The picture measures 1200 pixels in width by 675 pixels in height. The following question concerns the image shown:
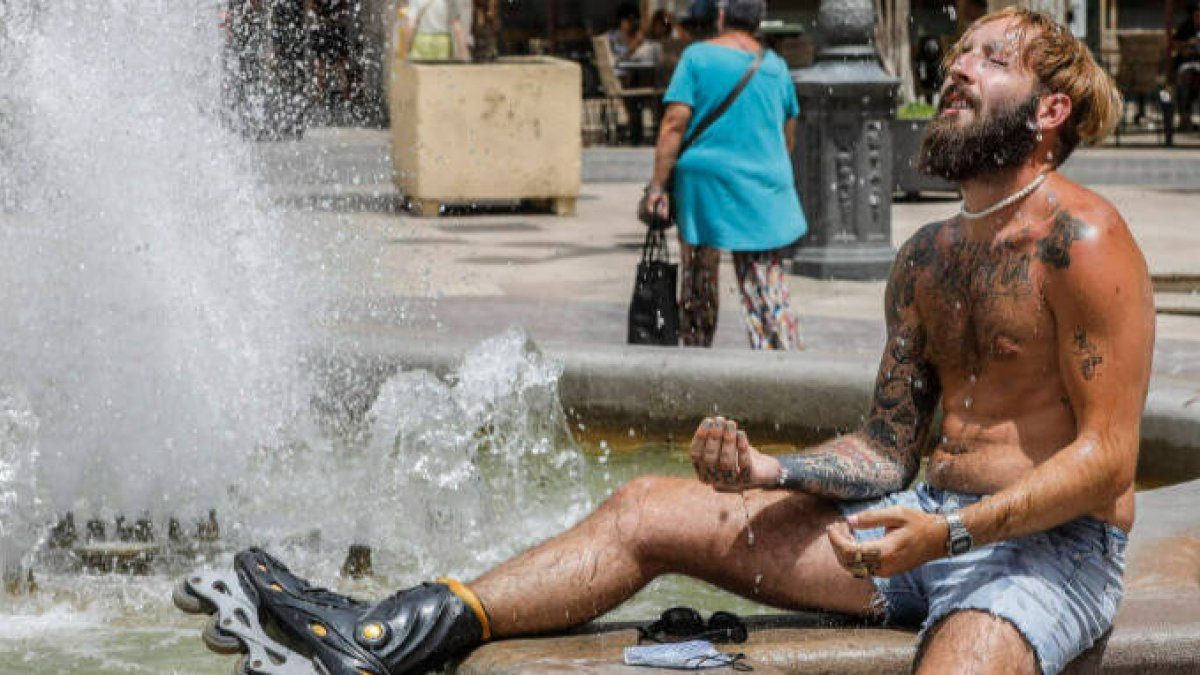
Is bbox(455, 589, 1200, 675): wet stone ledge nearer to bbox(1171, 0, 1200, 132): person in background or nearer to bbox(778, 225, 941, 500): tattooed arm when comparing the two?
bbox(778, 225, 941, 500): tattooed arm

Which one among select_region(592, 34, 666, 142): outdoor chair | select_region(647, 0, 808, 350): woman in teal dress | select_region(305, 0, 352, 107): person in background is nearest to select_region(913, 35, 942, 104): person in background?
select_region(592, 34, 666, 142): outdoor chair

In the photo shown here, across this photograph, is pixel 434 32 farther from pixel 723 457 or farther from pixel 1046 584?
pixel 1046 584

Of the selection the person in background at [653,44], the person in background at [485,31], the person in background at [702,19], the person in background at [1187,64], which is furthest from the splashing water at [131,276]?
the person in background at [1187,64]

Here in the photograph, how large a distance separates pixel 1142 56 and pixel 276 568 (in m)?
17.5

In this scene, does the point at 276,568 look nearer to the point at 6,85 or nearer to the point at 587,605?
the point at 587,605

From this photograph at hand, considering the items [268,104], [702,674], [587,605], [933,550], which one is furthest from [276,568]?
[268,104]

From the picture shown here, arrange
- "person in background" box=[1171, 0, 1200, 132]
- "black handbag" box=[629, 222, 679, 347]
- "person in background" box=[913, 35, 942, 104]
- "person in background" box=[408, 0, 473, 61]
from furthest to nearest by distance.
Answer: "person in background" box=[913, 35, 942, 104] < "person in background" box=[1171, 0, 1200, 132] < "person in background" box=[408, 0, 473, 61] < "black handbag" box=[629, 222, 679, 347]

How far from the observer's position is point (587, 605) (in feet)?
11.3

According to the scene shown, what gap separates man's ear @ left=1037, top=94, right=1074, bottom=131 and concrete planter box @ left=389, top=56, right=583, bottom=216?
1100cm

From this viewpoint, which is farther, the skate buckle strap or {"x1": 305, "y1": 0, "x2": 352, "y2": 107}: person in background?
{"x1": 305, "y1": 0, "x2": 352, "y2": 107}: person in background

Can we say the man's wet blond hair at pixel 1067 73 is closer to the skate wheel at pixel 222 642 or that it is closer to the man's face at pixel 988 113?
the man's face at pixel 988 113

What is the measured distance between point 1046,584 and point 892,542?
0.28 m

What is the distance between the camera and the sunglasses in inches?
131

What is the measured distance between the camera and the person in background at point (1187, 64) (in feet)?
64.6
